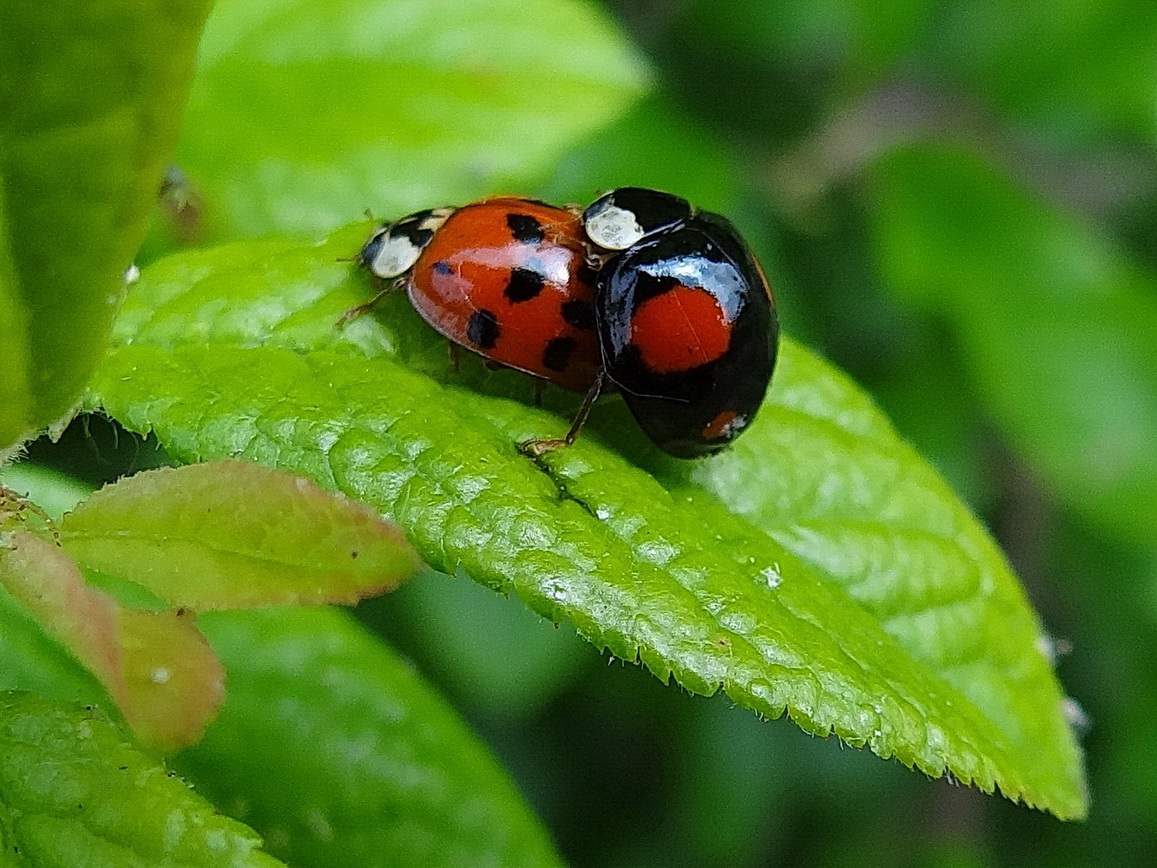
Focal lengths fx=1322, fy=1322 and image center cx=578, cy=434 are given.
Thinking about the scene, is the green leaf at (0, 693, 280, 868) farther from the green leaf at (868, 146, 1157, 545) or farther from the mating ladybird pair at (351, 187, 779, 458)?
the green leaf at (868, 146, 1157, 545)

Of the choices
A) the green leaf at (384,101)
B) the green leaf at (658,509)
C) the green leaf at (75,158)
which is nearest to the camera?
the green leaf at (75,158)

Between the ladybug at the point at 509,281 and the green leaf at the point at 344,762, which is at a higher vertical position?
the ladybug at the point at 509,281

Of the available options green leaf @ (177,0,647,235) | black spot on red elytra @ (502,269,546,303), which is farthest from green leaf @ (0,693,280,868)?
green leaf @ (177,0,647,235)

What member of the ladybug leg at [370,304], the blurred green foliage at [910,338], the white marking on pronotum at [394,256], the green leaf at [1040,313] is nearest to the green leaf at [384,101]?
the blurred green foliage at [910,338]

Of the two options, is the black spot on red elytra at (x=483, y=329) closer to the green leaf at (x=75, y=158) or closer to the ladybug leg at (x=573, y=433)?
the ladybug leg at (x=573, y=433)

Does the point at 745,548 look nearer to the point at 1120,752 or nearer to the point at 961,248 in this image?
the point at 961,248

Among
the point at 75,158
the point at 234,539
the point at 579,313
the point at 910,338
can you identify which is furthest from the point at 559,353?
the point at 910,338

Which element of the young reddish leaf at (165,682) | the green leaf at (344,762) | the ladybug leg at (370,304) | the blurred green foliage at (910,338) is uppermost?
Answer: the young reddish leaf at (165,682)
